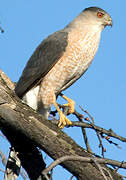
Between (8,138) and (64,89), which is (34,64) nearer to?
(64,89)

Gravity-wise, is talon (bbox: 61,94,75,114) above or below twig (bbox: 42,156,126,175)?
above

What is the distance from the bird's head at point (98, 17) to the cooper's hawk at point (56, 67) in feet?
1.35

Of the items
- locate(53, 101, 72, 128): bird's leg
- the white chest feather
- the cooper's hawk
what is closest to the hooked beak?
the cooper's hawk

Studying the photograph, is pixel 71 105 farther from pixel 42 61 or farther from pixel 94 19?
pixel 94 19

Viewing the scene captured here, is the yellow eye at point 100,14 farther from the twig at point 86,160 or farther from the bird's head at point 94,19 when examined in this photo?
the twig at point 86,160

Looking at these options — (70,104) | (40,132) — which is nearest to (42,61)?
(70,104)

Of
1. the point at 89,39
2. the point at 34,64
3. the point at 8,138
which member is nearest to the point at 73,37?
the point at 89,39

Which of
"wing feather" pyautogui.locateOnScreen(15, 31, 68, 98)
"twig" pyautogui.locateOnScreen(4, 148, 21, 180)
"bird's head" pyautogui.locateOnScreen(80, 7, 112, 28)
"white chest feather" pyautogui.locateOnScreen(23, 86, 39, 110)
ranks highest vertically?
"bird's head" pyautogui.locateOnScreen(80, 7, 112, 28)

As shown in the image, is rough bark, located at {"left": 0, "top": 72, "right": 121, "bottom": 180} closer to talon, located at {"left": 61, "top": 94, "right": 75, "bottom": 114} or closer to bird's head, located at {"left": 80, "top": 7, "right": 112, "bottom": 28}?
talon, located at {"left": 61, "top": 94, "right": 75, "bottom": 114}

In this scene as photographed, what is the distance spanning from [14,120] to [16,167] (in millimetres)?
835

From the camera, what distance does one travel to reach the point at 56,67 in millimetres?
6070

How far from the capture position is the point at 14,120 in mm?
Answer: 4004

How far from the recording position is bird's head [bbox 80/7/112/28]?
678 centimetres

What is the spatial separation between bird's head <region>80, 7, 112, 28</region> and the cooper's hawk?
412mm
